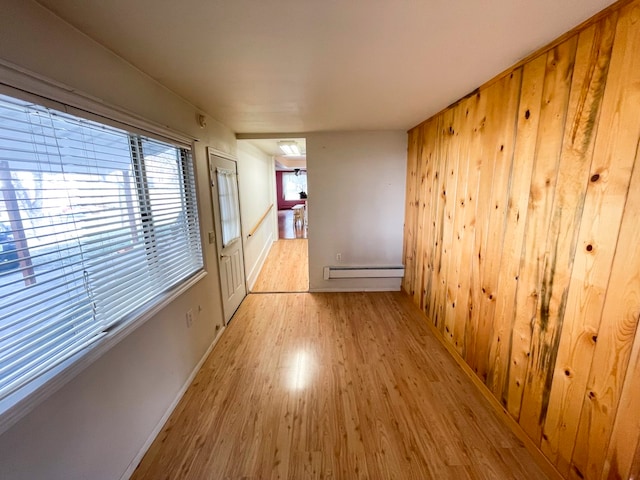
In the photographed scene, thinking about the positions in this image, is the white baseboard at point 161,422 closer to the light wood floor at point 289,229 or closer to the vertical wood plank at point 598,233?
the vertical wood plank at point 598,233

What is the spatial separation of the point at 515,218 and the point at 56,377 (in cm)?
239

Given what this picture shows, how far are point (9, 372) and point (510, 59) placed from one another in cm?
266

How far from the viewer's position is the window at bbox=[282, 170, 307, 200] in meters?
12.8

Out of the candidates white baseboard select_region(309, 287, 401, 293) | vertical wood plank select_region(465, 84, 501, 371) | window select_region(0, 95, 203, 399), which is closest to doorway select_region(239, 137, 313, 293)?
white baseboard select_region(309, 287, 401, 293)

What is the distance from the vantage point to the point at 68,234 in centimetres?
110

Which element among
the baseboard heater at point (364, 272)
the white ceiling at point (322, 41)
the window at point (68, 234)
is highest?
the white ceiling at point (322, 41)

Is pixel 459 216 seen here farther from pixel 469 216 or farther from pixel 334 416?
pixel 334 416

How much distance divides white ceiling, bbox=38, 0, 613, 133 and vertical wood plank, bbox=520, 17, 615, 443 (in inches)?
6.7

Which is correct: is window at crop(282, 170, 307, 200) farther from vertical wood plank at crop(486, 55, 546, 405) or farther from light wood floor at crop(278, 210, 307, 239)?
vertical wood plank at crop(486, 55, 546, 405)

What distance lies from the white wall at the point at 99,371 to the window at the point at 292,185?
1082cm

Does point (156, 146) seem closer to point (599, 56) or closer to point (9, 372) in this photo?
point (9, 372)

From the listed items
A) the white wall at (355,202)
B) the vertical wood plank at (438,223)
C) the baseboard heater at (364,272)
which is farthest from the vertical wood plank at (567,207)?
the white wall at (355,202)

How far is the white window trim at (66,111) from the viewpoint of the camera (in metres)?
0.88

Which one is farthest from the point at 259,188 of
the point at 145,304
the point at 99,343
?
the point at 99,343
